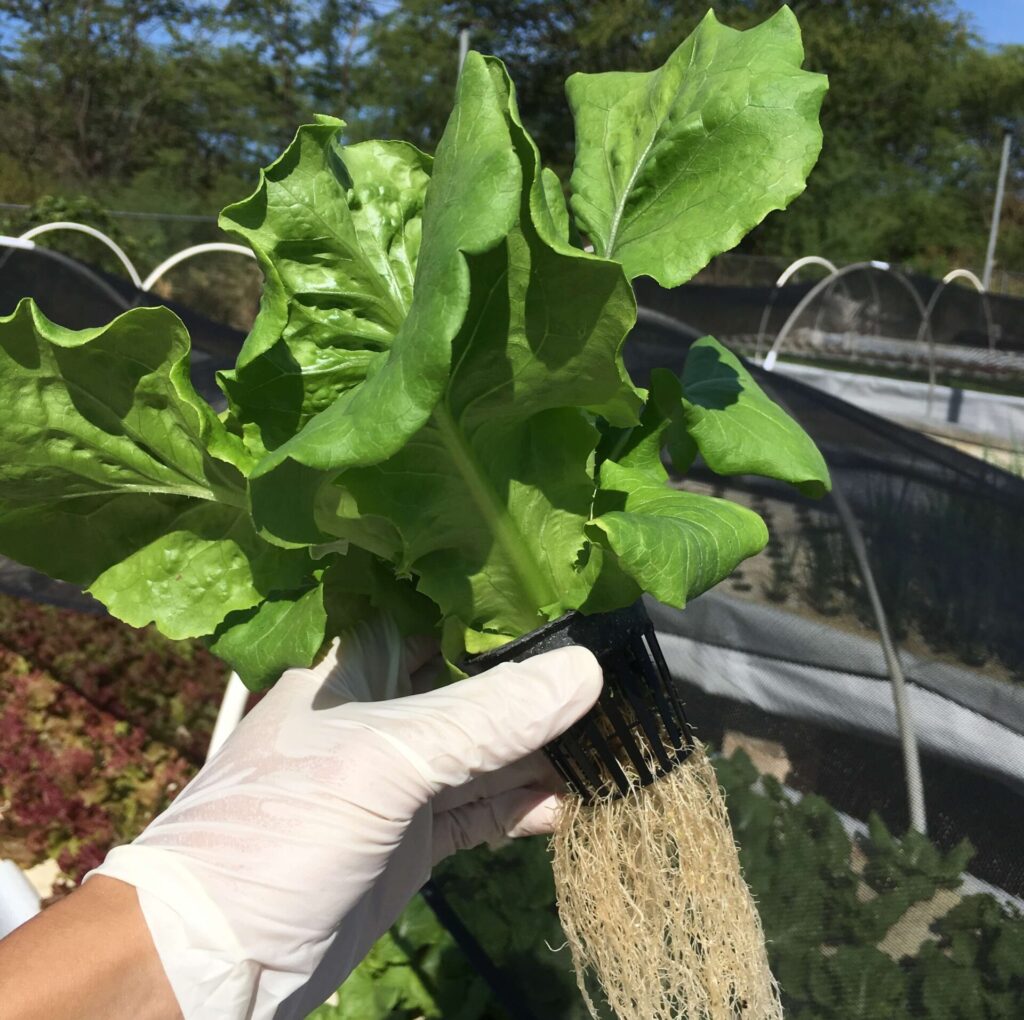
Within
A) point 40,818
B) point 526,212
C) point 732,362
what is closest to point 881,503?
point 732,362

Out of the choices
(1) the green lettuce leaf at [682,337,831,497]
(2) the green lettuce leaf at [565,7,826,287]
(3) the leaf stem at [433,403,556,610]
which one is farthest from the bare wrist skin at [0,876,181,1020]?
(2) the green lettuce leaf at [565,7,826,287]

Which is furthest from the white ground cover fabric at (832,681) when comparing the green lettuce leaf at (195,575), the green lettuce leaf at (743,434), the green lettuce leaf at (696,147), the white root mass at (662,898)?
the green lettuce leaf at (195,575)

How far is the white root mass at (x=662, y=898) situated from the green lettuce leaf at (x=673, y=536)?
0.44 m

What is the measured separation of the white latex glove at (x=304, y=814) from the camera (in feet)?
4.23

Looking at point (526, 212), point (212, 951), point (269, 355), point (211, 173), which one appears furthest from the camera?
point (211, 173)

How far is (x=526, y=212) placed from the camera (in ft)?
3.23

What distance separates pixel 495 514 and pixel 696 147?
0.57 m

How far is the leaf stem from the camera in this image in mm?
1163

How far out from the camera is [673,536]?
1077 millimetres

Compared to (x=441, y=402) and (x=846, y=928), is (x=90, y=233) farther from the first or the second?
(x=846, y=928)

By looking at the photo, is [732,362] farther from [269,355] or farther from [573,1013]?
[573,1013]

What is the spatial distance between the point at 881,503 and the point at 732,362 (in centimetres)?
66

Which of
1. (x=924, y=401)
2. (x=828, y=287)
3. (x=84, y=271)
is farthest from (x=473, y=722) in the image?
(x=924, y=401)

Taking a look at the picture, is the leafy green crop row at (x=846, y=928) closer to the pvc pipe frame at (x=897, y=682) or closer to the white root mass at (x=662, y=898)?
the pvc pipe frame at (x=897, y=682)
